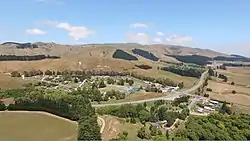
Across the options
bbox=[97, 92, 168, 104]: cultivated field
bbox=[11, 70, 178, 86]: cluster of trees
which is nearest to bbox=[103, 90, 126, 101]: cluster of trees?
bbox=[97, 92, 168, 104]: cultivated field

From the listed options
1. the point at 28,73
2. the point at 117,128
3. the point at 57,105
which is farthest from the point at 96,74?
the point at 117,128

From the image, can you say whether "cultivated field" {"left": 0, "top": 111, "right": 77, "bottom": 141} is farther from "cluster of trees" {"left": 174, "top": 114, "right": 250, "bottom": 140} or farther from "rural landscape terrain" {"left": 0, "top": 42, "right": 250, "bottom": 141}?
"cluster of trees" {"left": 174, "top": 114, "right": 250, "bottom": 140}

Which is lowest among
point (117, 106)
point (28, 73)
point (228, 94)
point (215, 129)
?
point (228, 94)

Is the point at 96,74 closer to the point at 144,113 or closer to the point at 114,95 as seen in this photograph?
the point at 114,95

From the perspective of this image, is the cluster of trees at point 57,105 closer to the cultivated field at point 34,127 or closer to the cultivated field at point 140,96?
the cultivated field at point 34,127

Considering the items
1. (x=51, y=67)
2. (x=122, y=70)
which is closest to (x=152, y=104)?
(x=122, y=70)

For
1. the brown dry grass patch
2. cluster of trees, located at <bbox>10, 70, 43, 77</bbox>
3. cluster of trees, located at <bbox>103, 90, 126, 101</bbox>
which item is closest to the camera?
cluster of trees, located at <bbox>103, 90, 126, 101</bbox>

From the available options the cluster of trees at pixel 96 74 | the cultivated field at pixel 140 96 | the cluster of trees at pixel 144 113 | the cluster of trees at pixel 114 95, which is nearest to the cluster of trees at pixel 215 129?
the cluster of trees at pixel 144 113
